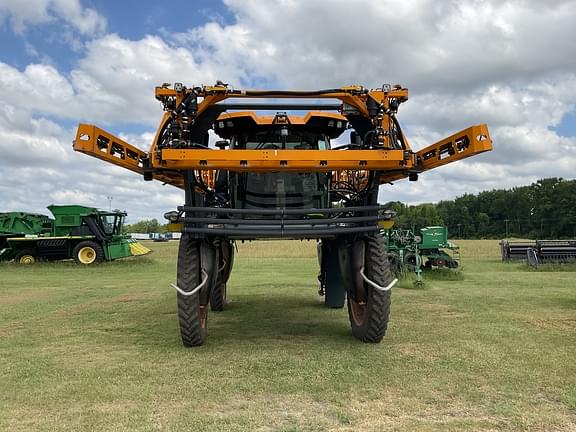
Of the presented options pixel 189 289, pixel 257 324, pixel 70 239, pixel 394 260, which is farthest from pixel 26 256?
pixel 189 289

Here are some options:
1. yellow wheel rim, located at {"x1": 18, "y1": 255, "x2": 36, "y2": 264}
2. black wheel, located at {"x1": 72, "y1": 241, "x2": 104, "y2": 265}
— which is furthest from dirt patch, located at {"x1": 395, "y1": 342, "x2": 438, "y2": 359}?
yellow wheel rim, located at {"x1": 18, "y1": 255, "x2": 36, "y2": 264}

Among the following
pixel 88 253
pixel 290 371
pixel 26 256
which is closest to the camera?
pixel 290 371

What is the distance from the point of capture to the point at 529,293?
11344 millimetres

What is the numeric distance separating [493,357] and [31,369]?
181 inches

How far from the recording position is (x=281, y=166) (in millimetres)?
5375

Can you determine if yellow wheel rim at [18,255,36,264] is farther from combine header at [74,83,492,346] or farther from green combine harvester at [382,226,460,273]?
combine header at [74,83,492,346]

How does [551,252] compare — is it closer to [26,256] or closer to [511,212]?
[26,256]

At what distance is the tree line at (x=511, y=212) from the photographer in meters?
85.2

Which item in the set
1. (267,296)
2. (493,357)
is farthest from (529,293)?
(493,357)

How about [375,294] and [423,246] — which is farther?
[423,246]

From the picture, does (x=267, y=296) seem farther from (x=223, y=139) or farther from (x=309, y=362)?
(x=309, y=362)

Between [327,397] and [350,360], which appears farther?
[350,360]

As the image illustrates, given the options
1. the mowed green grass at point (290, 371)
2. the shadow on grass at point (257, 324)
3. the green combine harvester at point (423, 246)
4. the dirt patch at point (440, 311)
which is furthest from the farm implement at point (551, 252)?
the shadow on grass at point (257, 324)

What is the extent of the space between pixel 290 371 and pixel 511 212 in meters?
110
